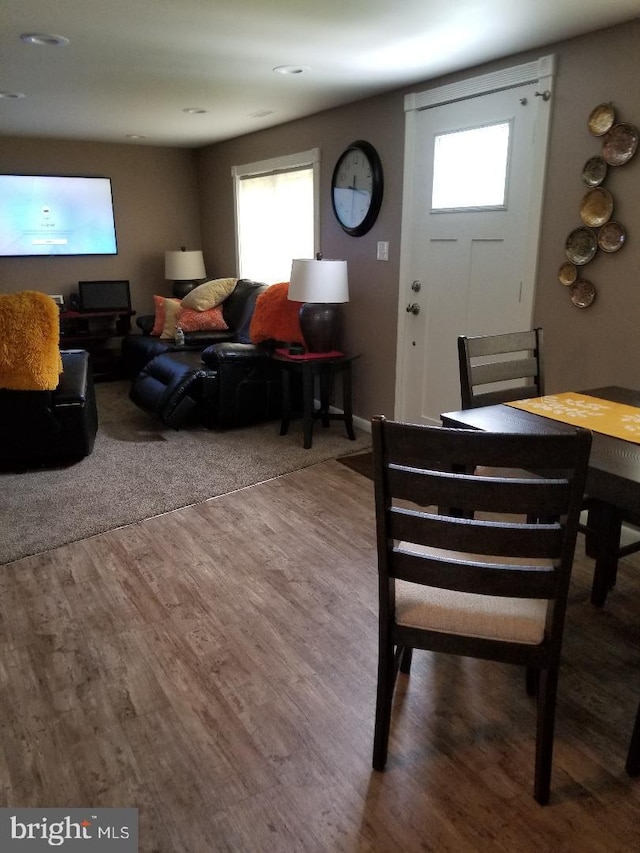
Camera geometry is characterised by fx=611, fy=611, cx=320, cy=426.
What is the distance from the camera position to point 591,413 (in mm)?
2041

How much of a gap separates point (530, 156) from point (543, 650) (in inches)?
98.6

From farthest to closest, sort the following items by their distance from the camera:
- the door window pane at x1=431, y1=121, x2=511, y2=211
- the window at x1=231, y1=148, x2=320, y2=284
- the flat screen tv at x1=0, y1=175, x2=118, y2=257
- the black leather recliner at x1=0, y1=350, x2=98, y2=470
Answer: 1. the flat screen tv at x1=0, y1=175, x2=118, y2=257
2. the window at x1=231, y1=148, x2=320, y2=284
3. the black leather recliner at x1=0, y1=350, x2=98, y2=470
4. the door window pane at x1=431, y1=121, x2=511, y2=211

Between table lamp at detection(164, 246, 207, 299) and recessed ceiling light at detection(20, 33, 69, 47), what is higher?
recessed ceiling light at detection(20, 33, 69, 47)

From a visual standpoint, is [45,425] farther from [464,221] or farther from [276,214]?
[276,214]

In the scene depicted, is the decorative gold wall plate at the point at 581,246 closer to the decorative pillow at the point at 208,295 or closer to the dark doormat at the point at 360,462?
the dark doormat at the point at 360,462

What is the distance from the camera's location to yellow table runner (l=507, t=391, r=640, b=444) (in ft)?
6.09

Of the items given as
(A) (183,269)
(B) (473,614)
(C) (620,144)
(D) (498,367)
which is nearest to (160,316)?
(A) (183,269)

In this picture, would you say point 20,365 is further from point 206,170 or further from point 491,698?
point 206,170

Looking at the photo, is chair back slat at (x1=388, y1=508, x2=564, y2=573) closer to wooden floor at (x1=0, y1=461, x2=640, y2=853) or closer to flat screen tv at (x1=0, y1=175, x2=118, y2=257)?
wooden floor at (x1=0, y1=461, x2=640, y2=853)

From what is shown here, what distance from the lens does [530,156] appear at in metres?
3.02

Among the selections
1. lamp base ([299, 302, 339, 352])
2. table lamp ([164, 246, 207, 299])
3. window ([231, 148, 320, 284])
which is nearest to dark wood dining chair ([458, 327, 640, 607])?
lamp base ([299, 302, 339, 352])

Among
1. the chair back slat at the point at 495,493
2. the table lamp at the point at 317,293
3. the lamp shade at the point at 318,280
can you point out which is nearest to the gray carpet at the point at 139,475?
the table lamp at the point at 317,293

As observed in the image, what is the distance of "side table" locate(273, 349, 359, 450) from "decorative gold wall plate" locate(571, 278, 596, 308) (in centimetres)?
157

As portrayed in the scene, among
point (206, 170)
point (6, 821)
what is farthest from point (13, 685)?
point (206, 170)
